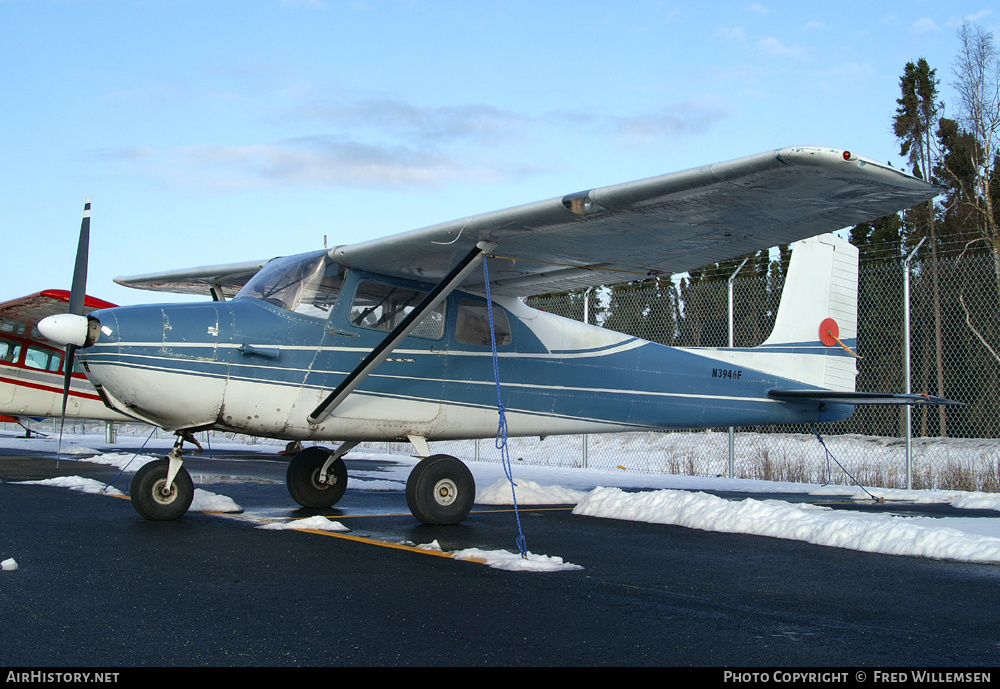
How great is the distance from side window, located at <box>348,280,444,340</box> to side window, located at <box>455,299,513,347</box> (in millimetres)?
242

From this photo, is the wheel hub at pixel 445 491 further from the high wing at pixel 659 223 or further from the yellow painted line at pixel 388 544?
the high wing at pixel 659 223

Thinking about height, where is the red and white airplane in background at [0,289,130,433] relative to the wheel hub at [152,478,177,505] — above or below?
above

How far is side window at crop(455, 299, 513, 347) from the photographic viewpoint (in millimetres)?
8305

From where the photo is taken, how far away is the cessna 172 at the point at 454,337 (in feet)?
20.5

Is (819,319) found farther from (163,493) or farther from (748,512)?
(163,493)

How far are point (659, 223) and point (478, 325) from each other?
7.94 ft

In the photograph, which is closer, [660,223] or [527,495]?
[660,223]

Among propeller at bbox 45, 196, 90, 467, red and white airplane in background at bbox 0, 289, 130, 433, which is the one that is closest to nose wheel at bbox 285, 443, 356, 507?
propeller at bbox 45, 196, 90, 467

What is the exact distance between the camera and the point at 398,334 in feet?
23.7

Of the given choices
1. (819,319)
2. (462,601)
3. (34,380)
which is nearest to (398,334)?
(462,601)

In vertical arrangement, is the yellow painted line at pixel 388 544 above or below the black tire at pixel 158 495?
below

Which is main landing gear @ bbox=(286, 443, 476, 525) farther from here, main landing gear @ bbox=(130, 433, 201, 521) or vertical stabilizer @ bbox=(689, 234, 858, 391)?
vertical stabilizer @ bbox=(689, 234, 858, 391)

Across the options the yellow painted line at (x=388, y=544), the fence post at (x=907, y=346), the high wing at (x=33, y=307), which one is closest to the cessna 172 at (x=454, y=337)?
the yellow painted line at (x=388, y=544)
